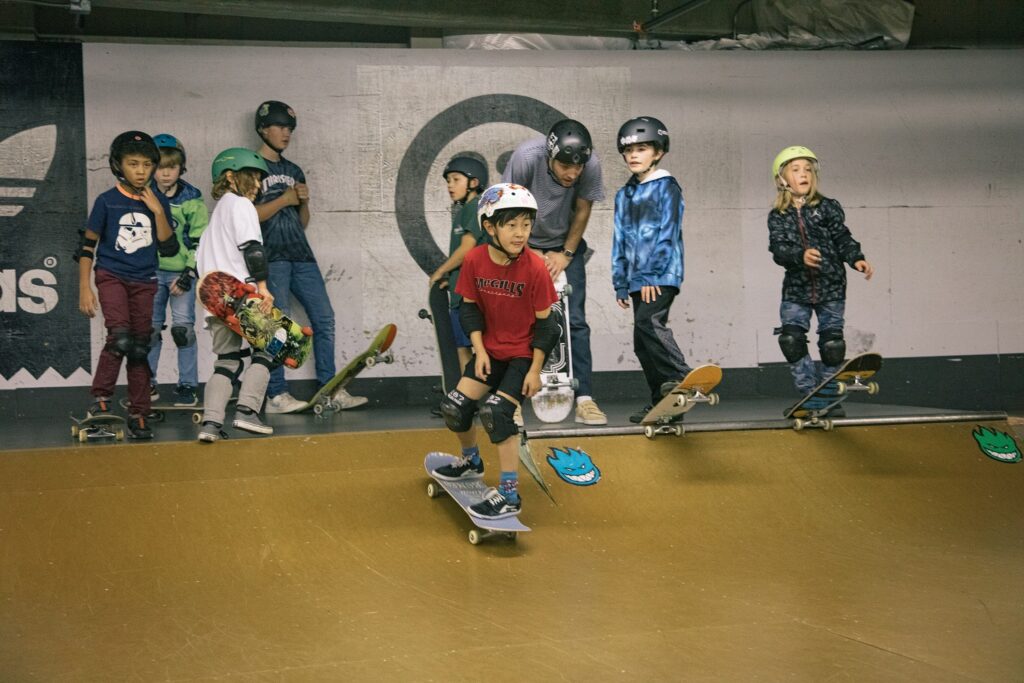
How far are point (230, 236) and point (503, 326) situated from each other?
6.71ft

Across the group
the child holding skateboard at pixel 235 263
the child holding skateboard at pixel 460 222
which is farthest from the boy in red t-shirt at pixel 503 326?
the child holding skateboard at pixel 235 263

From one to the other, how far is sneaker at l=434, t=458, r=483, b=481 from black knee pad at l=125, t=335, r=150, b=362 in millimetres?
2080

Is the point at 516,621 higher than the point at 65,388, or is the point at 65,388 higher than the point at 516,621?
the point at 65,388

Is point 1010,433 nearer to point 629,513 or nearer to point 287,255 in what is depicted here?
point 629,513

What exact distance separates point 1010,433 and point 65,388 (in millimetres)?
6963

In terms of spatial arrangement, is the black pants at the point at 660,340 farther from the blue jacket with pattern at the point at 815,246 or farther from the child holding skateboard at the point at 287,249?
the child holding skateboard at the point at 287,249

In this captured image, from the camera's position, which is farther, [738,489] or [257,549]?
[738,489]

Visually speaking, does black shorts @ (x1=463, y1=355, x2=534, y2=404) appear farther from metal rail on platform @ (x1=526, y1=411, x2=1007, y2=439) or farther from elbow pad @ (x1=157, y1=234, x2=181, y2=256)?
elbow pad @ (x1=157, y1=234, x2=181, y2=256)

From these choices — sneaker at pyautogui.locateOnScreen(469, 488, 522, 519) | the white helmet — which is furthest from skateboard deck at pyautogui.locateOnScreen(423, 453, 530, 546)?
the white helmet

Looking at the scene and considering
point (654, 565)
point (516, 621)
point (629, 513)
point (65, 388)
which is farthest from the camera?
point (65, 388)

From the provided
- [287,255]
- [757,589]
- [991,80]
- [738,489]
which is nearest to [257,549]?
[757,589]

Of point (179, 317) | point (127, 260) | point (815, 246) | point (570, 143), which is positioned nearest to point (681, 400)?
point (815, 246)

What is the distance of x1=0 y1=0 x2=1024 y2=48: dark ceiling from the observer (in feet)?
26.6

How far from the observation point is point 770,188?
891cm
